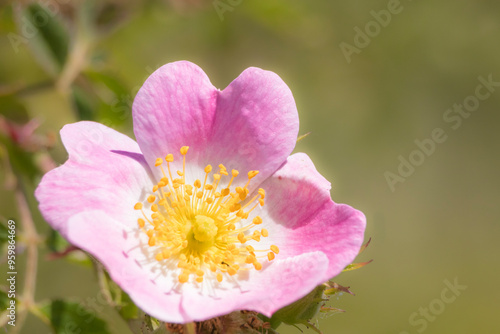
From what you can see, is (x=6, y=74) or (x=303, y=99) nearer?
(x=6, y=74)

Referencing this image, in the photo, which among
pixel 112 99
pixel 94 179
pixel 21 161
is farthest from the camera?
pixel 112 99

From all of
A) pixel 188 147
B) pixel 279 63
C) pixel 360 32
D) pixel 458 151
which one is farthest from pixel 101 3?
pixel 458 151

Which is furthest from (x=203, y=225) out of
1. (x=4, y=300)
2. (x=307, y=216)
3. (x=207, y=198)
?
(x=4, y=300)

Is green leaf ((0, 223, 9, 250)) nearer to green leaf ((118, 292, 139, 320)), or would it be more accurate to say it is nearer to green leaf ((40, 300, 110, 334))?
green leaf ((40, 300, 110, 334))

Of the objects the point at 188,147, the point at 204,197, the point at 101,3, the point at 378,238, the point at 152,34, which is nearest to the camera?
the point at 188,147

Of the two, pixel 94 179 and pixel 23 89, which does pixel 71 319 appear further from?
pixel 23 89

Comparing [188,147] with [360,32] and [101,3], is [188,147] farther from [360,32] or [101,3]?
[360,32]
